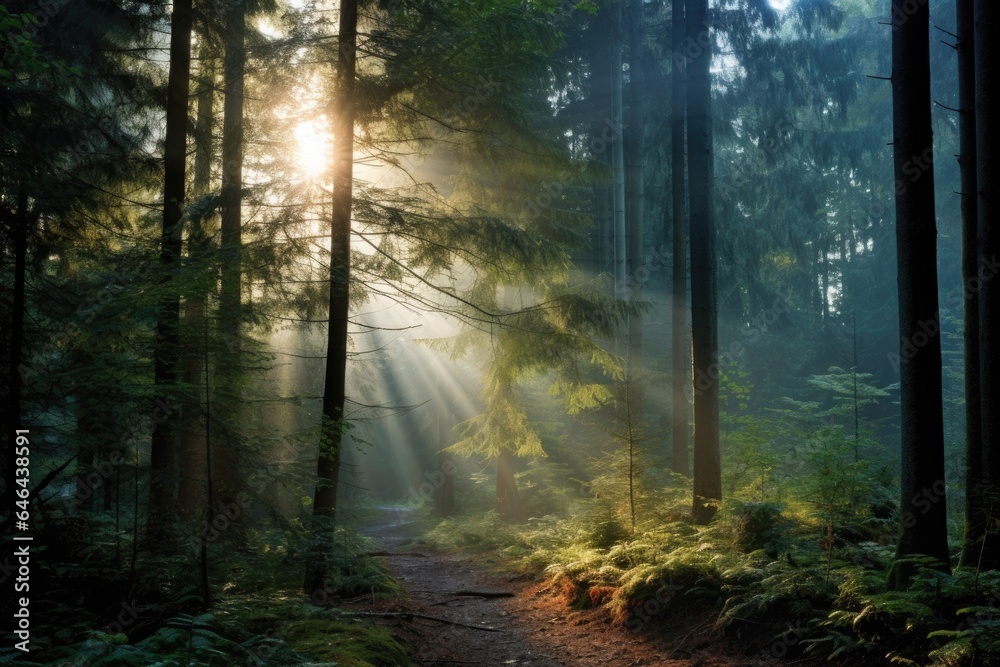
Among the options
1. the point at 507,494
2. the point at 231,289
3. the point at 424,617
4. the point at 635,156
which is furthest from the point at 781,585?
the point at 635,156

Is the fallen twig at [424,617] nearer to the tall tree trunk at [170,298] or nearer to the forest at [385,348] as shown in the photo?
the forest at [385,348]

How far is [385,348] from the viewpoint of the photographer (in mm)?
10602

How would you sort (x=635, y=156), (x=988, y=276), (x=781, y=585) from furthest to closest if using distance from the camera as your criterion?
1. (x=635, y=156)
2. (x=988, y=276)
3. (x=781, y=585)

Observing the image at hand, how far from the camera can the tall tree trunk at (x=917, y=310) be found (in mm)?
6043

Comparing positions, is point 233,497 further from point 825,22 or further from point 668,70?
point 825,22

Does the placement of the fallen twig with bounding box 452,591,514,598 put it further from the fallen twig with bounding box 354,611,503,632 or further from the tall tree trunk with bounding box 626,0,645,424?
the tall tree trunk with bounding box 626,0,645,424

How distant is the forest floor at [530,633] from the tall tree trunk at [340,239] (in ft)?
5.57

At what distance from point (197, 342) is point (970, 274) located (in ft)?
27.0

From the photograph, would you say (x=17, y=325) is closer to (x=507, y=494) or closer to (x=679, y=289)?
(x=507, y=494)

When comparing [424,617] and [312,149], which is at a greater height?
[312,149]

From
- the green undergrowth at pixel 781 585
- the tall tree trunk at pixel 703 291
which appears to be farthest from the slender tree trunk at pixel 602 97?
the green undergrowth at pixel 781 585

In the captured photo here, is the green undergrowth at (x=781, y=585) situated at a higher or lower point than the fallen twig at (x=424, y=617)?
higher

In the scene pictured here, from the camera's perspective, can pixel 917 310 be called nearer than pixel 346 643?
No

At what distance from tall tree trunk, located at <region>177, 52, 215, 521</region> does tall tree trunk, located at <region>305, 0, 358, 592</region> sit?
4.78 ft
